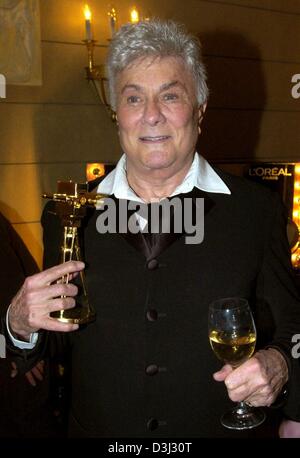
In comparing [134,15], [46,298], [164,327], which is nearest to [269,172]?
[134,15]

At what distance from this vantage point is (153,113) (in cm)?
139

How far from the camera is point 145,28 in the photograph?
4.70 ft

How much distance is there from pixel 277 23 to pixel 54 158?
208 cm

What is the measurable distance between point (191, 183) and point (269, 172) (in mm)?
1753

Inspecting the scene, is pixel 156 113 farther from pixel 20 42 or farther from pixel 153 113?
pixel 20 42

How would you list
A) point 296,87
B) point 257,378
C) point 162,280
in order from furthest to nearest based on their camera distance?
point 296,87, point 162,280, point 257,378

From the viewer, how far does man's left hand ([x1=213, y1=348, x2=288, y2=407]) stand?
116 cm

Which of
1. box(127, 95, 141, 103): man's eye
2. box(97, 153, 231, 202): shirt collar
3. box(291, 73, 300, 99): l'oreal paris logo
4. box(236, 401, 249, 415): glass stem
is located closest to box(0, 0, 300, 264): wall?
box(291, 73, 300, 99): l'oreal paris logo

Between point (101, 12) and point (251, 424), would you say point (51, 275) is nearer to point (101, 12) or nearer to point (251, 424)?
point (251, 424)

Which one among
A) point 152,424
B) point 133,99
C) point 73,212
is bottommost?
point 152,424

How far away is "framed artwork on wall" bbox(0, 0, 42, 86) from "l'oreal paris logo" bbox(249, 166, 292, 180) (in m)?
1.37

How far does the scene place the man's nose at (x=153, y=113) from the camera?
4.56 ft

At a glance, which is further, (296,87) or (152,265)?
(296,87)
